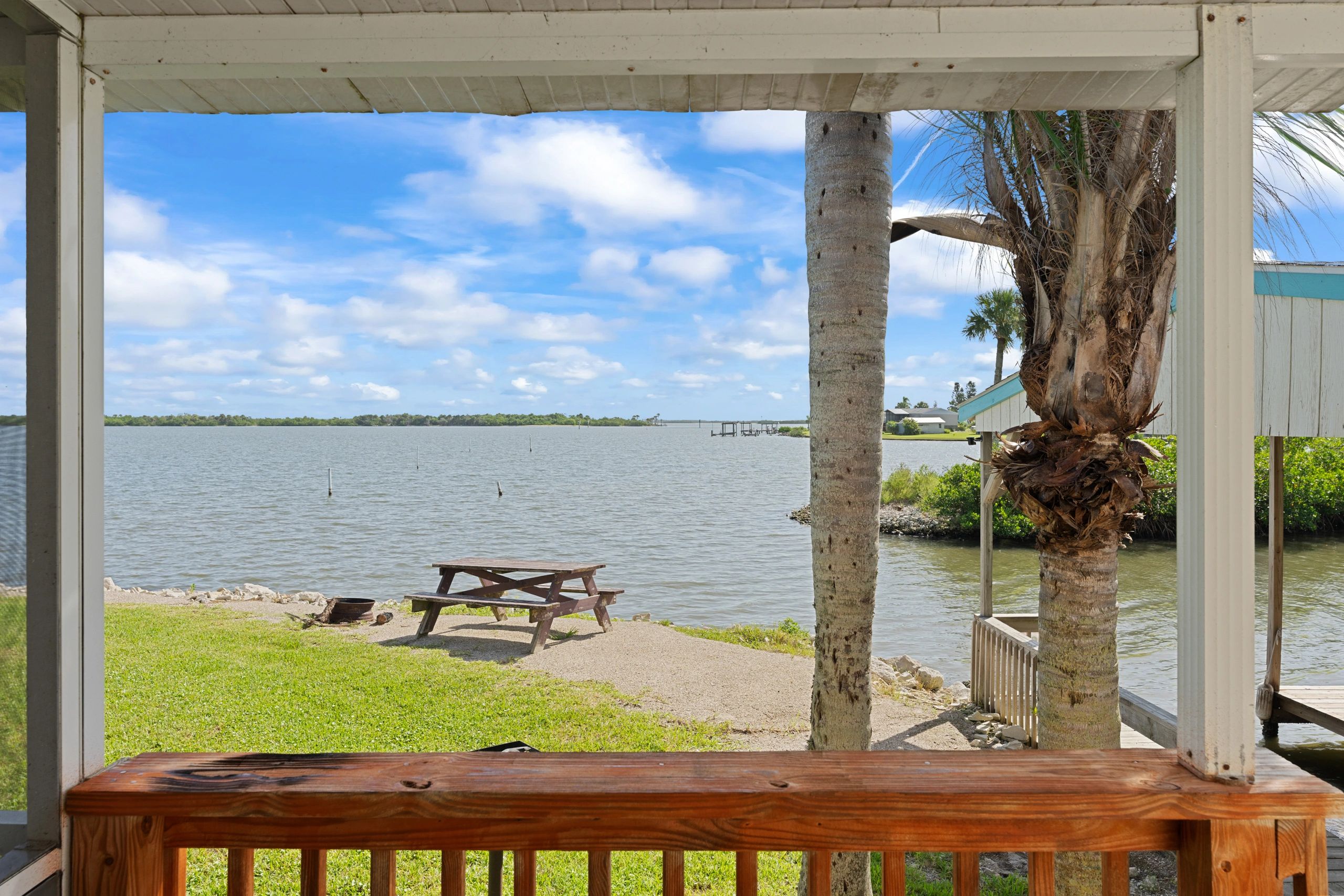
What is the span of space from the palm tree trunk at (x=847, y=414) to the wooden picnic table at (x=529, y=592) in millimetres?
6391

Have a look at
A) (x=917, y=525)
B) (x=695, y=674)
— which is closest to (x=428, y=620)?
(x=695, y=674)

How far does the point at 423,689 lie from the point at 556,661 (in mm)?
1621

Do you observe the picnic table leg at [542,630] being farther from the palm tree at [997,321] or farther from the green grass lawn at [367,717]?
the palm tree at [997,321]

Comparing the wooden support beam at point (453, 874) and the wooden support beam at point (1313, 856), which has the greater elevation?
the wooden support beam at point (1313, 856)

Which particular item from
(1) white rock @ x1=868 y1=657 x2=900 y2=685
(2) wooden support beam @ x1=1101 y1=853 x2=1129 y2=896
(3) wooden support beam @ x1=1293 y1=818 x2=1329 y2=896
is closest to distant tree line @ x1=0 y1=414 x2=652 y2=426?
(1) white rock @ x1=868 y1=657 x2=900 y2=685

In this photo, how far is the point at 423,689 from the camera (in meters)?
7.75

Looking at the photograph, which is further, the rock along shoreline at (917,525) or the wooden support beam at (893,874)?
the rock along shoreline at (917,525)

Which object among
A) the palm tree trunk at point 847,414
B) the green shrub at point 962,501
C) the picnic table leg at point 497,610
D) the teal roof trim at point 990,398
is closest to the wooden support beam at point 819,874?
the palm tree trunk at point 847,414

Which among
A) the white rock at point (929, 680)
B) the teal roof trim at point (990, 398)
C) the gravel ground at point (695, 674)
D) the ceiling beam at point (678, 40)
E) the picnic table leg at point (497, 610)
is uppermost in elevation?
the ceiling beam at point (678, 40)

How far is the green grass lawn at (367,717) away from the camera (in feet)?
14.9

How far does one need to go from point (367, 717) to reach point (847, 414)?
18.3ft

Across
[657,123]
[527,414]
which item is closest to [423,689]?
[657,123]

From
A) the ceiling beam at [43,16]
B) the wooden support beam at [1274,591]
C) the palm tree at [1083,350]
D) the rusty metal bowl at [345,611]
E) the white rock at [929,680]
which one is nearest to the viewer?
the ceiling beam at [43,16]

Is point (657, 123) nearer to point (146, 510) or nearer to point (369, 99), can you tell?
point (146, 510)
